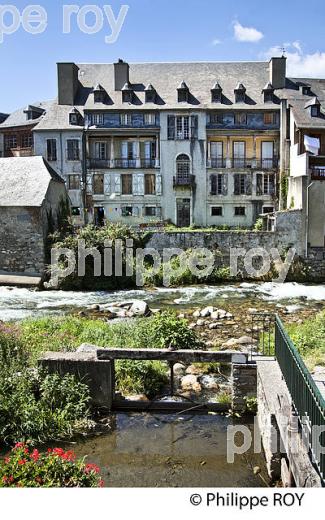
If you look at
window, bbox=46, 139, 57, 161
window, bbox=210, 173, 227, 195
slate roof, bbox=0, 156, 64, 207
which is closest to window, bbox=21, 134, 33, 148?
window, bbox=46, 139, 57, 161

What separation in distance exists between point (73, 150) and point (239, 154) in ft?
38.5

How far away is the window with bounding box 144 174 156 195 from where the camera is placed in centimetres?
3422

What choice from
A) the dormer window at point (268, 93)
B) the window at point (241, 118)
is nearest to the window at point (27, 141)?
the window at point (241, 118)

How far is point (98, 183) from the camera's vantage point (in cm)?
3441

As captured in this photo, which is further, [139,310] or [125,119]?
[125,119]

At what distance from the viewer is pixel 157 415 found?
851 cm

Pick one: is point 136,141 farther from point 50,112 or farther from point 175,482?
point 175,482

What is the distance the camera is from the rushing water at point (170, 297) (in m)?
18.6

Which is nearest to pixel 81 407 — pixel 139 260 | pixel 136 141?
pixel 139 260

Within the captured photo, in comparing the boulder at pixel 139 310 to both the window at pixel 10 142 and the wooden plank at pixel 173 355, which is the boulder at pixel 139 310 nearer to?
the wooden plank at pixel 173 355

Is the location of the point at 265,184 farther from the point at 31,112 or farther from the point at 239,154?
the point at 31,112

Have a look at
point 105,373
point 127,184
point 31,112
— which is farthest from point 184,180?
point 105,373

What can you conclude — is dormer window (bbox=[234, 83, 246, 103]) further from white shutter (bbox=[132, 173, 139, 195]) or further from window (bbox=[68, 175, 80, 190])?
window (bbox=[68, 175, 80, 190])

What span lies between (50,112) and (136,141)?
6.90m
